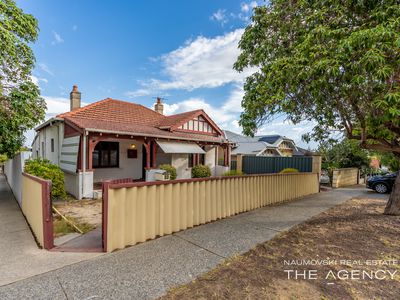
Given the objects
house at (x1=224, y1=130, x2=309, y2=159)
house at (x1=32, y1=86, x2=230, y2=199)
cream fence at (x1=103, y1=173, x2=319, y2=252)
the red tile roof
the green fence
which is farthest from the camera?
house at (x1=224, y1=130, x2=309, y2=159)

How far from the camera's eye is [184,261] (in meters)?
3.57

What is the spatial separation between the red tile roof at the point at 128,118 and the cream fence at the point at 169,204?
5959mm

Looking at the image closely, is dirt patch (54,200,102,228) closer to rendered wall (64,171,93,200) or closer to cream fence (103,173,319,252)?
rendered wall (64,171,93,200)

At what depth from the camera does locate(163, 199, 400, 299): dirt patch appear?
2.75m

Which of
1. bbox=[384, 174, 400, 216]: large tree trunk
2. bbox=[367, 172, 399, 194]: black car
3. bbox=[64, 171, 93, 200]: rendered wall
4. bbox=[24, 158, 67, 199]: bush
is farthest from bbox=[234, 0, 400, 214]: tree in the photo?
bbox=[24, 158, 67, 199]: bush

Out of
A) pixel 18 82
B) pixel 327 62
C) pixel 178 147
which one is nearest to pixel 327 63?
pixel 327 62

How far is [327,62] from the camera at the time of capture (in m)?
4.06

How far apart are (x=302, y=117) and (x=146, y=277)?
6889mm

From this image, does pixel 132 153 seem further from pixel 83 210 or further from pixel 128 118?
pixel 83 210

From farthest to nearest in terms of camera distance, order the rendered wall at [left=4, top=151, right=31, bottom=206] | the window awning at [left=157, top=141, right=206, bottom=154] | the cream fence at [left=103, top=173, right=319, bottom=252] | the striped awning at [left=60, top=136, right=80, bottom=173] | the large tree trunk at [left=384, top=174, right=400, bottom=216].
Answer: the window awning at [left=157, top=141, right=206, bottom=154] → the striped awning at [left=60, top=136, right=80, bottom=173] → the rendered wall at [left=4, top=151, right=31, bottom=206] → the large tree trunk at [left=384, top=174, right=400, bottom=216] → the cream fence at [left=103, top=173, right=319, bottom=252]

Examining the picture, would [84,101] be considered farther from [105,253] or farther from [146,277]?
[146,277]

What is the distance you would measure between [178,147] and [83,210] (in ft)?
20.4

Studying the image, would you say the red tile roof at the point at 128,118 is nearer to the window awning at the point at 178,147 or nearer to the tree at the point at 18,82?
the window awning at the point at 178,147

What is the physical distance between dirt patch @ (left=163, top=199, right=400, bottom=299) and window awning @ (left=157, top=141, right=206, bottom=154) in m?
7.71
